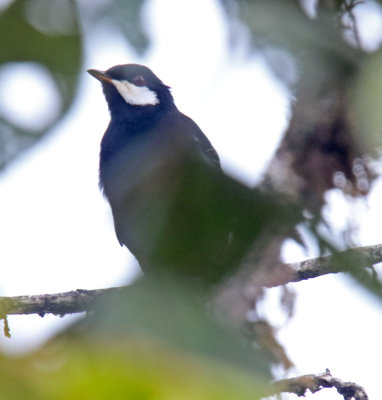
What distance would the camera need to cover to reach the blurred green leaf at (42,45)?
0.48 meters

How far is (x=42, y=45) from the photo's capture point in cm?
49

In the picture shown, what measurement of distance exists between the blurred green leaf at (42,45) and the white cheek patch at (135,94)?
14.1 feet

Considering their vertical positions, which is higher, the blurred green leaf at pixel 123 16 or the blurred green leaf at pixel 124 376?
the blurred green leaf at pixel 123 16

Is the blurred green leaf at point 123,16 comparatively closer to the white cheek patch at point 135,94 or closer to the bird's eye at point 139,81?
the white cheek patch at point 135,94

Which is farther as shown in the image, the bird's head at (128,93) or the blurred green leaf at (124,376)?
Answer: the bird's head at (128,93)

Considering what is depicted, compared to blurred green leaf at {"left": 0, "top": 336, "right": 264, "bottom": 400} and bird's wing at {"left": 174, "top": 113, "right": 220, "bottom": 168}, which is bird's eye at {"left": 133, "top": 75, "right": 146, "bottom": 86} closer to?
bird's wing at {"left": 174, "top": 113, "right": 220, "bottom": 168}

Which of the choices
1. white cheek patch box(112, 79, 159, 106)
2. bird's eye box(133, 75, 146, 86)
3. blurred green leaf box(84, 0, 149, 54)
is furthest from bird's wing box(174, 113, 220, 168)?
bird's eye box(133, 75, 146, 86)

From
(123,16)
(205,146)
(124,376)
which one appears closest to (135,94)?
(205,146)

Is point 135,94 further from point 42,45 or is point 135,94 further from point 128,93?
point 42,45

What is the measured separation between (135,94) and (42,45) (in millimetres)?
4497

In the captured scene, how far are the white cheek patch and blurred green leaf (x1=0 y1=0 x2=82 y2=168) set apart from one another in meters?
4.29

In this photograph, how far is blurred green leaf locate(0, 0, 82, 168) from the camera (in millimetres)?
477

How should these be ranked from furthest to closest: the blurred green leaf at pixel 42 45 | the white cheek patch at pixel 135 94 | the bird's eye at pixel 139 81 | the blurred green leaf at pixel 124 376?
the bird's eye at pixel 139 81 → the white cheek patch at pixel 135 94 → the blurred green leaf at pixel 42 45 → the blurred green leaf at pixel 124 376

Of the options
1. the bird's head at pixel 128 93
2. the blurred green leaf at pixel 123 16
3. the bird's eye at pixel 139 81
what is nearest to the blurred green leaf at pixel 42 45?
the blurred green leaf at pixel 123 16
